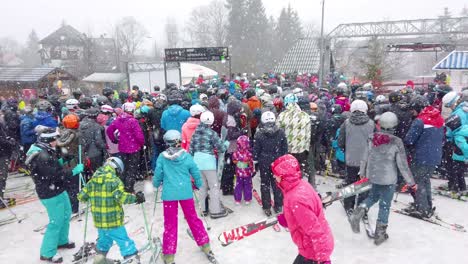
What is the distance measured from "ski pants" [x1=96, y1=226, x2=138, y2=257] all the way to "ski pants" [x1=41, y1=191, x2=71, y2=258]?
844 millimetres

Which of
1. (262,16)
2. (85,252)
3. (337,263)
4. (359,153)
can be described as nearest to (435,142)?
(359,153)

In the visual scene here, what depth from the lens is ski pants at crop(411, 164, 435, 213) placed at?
613 centimetres

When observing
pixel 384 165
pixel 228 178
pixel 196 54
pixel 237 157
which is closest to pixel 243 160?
pixel 237 157

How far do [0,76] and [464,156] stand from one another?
999 inches

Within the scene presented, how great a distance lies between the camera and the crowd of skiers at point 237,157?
4.78 metres

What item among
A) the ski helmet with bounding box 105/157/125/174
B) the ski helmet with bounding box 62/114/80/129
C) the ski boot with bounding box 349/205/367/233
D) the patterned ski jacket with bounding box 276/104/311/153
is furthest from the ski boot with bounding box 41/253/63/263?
the ski boot with bounding box 349/205/367/233

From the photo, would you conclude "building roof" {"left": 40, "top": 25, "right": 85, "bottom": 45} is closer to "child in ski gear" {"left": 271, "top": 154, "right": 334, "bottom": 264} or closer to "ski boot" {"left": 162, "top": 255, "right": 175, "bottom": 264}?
"ski boot" {"left": 162, "top": 255, "right": 175, "bottom": 264}

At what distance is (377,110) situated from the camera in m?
7.84

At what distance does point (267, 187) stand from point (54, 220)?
356 centimetres

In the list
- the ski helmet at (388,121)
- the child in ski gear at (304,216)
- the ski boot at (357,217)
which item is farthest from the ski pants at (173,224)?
the ski helmet at (388,121)

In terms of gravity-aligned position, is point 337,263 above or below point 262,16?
below

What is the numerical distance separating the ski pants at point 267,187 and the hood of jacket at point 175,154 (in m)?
1.88

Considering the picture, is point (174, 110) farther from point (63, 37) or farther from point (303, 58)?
point (63, 37)

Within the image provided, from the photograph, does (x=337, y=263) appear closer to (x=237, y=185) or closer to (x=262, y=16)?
(x=237, y=185)
